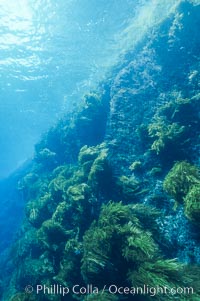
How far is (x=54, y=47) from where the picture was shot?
22.6 metres

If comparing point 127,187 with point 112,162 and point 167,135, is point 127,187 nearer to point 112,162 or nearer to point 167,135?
point 112,162

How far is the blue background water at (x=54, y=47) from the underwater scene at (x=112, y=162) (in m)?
0.11

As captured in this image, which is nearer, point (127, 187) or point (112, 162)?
point (127, 187)

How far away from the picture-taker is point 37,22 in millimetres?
19328

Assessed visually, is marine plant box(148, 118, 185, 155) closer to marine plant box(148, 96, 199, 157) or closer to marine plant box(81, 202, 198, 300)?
marine plant box(148, 96, 199, 157)

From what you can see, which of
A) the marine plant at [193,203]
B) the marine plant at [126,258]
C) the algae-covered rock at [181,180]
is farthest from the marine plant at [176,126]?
the marine plant at [193,203]

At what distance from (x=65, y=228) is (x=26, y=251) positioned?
4.74m

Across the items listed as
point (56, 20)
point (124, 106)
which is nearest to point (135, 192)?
point (124, 106)

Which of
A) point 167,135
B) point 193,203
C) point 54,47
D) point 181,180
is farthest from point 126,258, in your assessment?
point 54,47

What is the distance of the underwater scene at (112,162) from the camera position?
18.6ft

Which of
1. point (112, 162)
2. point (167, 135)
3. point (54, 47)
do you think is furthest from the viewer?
point (54, 47)

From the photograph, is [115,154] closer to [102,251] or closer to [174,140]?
[174,140]

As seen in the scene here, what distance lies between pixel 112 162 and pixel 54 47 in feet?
55.0

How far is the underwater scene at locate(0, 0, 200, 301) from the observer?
18.6 feet
